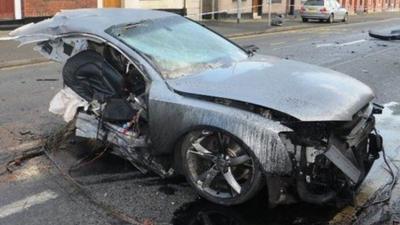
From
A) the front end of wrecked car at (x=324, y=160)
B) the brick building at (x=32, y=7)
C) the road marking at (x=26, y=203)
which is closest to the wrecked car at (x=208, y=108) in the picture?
the front end of wrecked car at (x=324, y=160)

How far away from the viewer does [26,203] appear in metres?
4.78

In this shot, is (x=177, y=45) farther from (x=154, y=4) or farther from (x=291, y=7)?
(x=291, y=7)

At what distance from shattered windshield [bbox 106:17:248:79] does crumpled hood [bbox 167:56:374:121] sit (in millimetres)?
194

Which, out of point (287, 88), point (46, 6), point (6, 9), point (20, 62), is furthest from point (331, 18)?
point (287, 88)

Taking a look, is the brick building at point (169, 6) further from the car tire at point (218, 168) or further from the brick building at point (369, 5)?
the car tire at point (218, 168)

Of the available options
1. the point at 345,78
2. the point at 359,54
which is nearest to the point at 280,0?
the point at 359,54

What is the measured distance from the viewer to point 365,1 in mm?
58812

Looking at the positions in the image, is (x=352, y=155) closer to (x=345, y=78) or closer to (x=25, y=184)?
(x=345, y=78)

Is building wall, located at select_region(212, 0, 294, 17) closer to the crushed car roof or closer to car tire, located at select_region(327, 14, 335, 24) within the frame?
car tire, located at select_region(327, 14, 335, 24)

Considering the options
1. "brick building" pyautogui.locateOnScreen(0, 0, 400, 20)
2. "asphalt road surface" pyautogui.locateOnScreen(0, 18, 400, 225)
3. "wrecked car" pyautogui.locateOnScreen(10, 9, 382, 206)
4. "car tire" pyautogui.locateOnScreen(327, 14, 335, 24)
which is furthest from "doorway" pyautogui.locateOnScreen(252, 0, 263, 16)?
"wrecked car" pyautogui.locateOnScreen(10, 9, 382, 206)

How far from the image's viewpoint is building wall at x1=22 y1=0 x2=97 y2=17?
69.6ft

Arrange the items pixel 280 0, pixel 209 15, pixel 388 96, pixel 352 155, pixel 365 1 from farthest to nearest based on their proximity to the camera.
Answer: pixel 365 1 < pixel 280 0 < pixel 209 15 < pixel 388 96 < pixel 352 155

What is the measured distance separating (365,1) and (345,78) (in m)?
56.8

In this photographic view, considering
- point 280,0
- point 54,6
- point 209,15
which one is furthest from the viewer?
point 280,0
